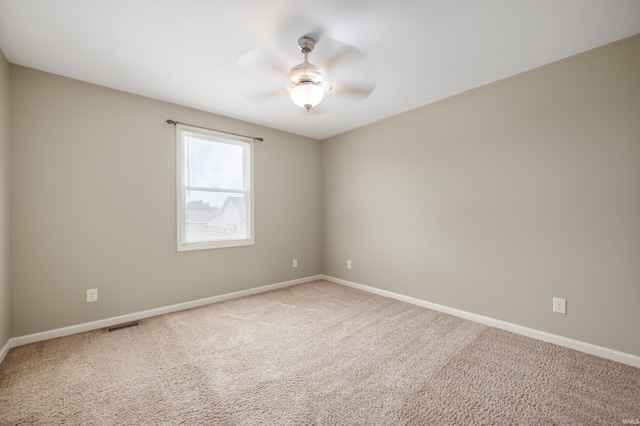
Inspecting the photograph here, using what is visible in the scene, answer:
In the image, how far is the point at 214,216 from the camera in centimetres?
368

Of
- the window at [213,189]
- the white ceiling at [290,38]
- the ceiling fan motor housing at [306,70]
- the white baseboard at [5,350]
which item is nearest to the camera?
the white ceiling at [290,38]

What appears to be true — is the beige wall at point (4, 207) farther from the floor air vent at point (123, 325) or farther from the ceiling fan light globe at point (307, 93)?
the ceiling fan light globe at point (307, 93)

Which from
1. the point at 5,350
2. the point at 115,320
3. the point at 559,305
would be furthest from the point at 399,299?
the point at 5,350

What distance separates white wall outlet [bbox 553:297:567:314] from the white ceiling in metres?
2.14

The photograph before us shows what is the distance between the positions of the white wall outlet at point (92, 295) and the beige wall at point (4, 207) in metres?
0.53

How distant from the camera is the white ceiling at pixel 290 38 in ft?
5.89

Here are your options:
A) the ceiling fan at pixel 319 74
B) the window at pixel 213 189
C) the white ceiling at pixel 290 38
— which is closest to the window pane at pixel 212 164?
the window at pixel 213 189

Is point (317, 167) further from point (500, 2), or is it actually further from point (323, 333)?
point (500, 2)

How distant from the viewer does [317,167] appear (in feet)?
15.8

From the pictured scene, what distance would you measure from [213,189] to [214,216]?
1.20ft

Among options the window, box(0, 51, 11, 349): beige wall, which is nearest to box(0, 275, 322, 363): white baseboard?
box(0, 51, 11, 349): beige wall

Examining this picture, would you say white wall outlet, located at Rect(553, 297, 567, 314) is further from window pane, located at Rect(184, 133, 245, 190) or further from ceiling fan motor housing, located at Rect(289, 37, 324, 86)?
window pane, located at Rect(184, 133, 245, 190)

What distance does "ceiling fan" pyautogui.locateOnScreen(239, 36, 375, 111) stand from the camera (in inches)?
81.4

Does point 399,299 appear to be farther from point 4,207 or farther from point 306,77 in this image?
point 4,207
